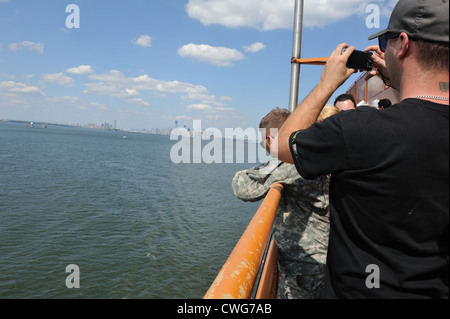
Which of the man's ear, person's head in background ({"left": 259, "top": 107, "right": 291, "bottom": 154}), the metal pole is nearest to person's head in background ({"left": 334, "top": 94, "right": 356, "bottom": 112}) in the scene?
the metal pole

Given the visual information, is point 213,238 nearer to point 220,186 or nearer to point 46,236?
point 46,236

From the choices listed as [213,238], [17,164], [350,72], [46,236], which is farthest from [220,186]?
[350,72]

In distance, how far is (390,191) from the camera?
107 centimetres

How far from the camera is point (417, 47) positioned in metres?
1.14

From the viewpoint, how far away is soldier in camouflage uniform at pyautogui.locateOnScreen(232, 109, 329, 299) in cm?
241

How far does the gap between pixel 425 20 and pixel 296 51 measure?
2.95m

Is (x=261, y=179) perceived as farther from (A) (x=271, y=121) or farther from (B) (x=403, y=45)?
(B) (x=403, y=45)

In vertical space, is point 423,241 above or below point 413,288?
above

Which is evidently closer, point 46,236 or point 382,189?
point 382,189

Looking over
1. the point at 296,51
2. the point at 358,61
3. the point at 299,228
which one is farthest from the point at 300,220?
the point at 296,51

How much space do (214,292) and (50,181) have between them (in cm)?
2903

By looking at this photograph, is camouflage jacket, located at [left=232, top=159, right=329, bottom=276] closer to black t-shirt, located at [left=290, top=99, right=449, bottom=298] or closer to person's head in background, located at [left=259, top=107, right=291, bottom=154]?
person's head in background, located at [left=259, top=107, right=291, bottom=154]

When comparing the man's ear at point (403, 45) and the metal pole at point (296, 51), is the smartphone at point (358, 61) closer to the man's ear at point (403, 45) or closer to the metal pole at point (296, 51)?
the man's ear at point (403, 45)
